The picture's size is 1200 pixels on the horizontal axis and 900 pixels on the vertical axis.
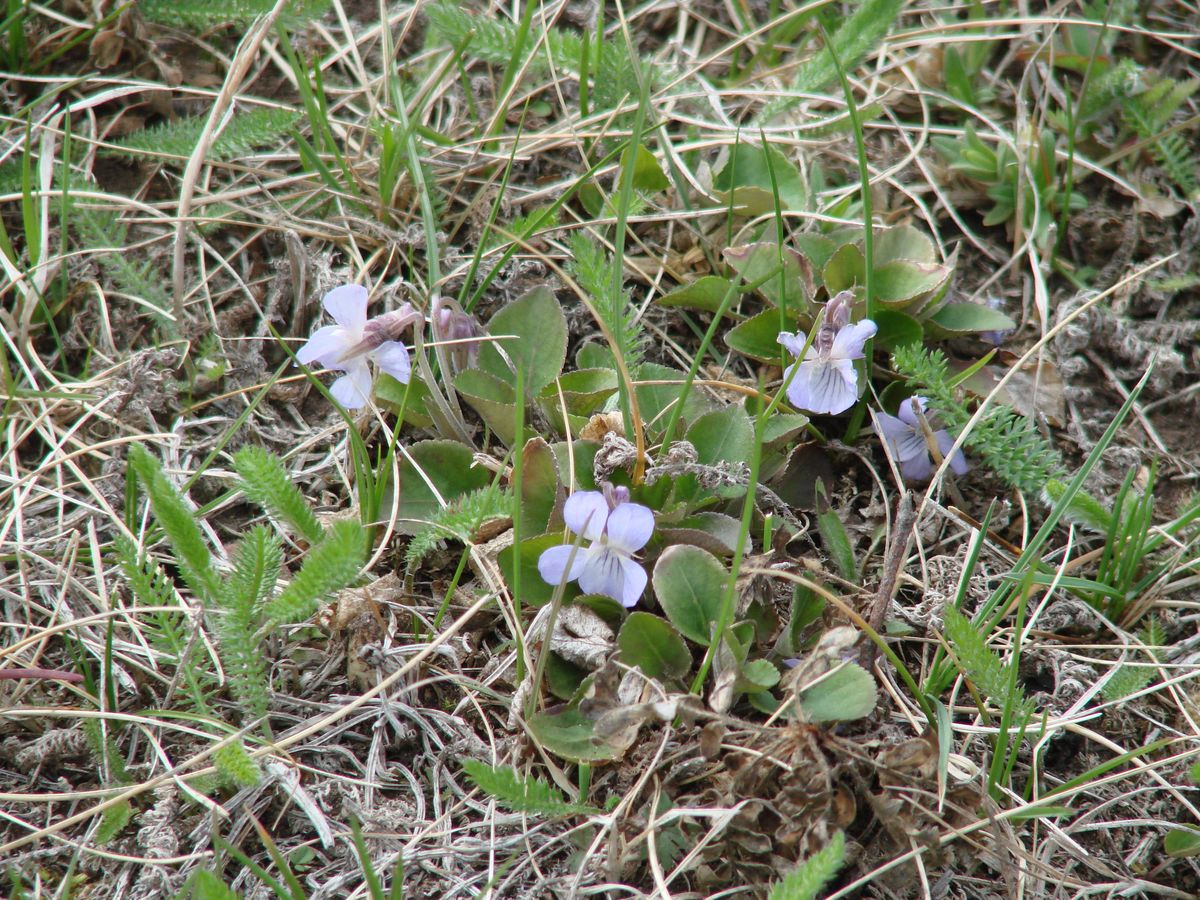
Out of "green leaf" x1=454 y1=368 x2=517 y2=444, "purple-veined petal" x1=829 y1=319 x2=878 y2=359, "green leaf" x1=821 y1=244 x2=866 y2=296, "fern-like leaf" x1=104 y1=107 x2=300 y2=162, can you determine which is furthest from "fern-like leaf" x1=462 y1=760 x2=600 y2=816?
"fern-like leaf" x1=104 y1=107 x2=300 y2=162

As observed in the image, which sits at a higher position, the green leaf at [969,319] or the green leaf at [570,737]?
the green leaf at [969,319]

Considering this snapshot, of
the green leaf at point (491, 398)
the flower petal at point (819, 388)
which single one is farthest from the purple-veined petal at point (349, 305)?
the flower petal at point (819, 388)

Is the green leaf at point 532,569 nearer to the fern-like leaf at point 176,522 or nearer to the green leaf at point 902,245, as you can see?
the fern-like leaf at point 176,522

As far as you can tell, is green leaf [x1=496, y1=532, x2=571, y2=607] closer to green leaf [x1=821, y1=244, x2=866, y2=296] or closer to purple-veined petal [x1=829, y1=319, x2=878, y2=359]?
purple-veined petal [x1=829, y1=319, x2=878, y2=359]

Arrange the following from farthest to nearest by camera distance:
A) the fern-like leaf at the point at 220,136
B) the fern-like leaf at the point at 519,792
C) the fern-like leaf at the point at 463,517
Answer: the fern-like leaf at the point at 220,136
the fern-like leaf at the point at 463,517
the fern-like leaf at the point at 519,792

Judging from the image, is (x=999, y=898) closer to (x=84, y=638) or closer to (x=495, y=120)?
(x=84, y=638)
